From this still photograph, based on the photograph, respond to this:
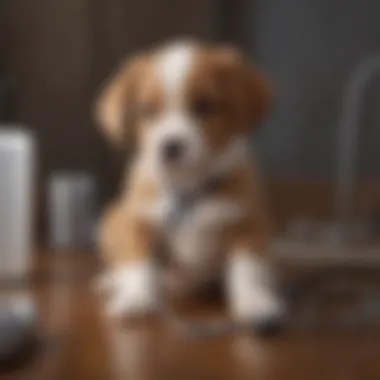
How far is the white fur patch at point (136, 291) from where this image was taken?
920 mm

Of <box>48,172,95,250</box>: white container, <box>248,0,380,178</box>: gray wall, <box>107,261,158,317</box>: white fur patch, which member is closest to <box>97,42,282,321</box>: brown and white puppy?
<box>107,261,158,317</box>: white fur patch

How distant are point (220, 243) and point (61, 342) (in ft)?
0.64

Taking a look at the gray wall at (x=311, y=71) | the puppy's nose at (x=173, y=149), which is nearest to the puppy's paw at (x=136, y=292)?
the puppy's nose at (x=173, y=149)

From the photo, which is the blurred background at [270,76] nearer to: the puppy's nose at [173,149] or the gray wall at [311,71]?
the gray wall at [311,71]

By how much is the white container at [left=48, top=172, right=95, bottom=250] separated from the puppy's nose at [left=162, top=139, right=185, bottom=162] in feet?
1.07

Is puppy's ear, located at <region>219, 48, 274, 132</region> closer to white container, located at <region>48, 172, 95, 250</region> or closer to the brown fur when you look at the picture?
the brown fur

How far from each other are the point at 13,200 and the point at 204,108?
27 cm

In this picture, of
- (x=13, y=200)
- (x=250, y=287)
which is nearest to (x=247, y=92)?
(x=250, y=287)

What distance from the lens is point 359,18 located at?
4.42 ft

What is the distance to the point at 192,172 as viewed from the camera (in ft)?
3.16

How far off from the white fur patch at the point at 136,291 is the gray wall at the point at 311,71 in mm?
454

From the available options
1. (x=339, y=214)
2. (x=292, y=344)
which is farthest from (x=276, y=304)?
(x=339, y=214)

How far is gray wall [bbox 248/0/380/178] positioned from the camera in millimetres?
1344

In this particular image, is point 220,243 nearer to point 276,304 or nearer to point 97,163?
point 276,304
